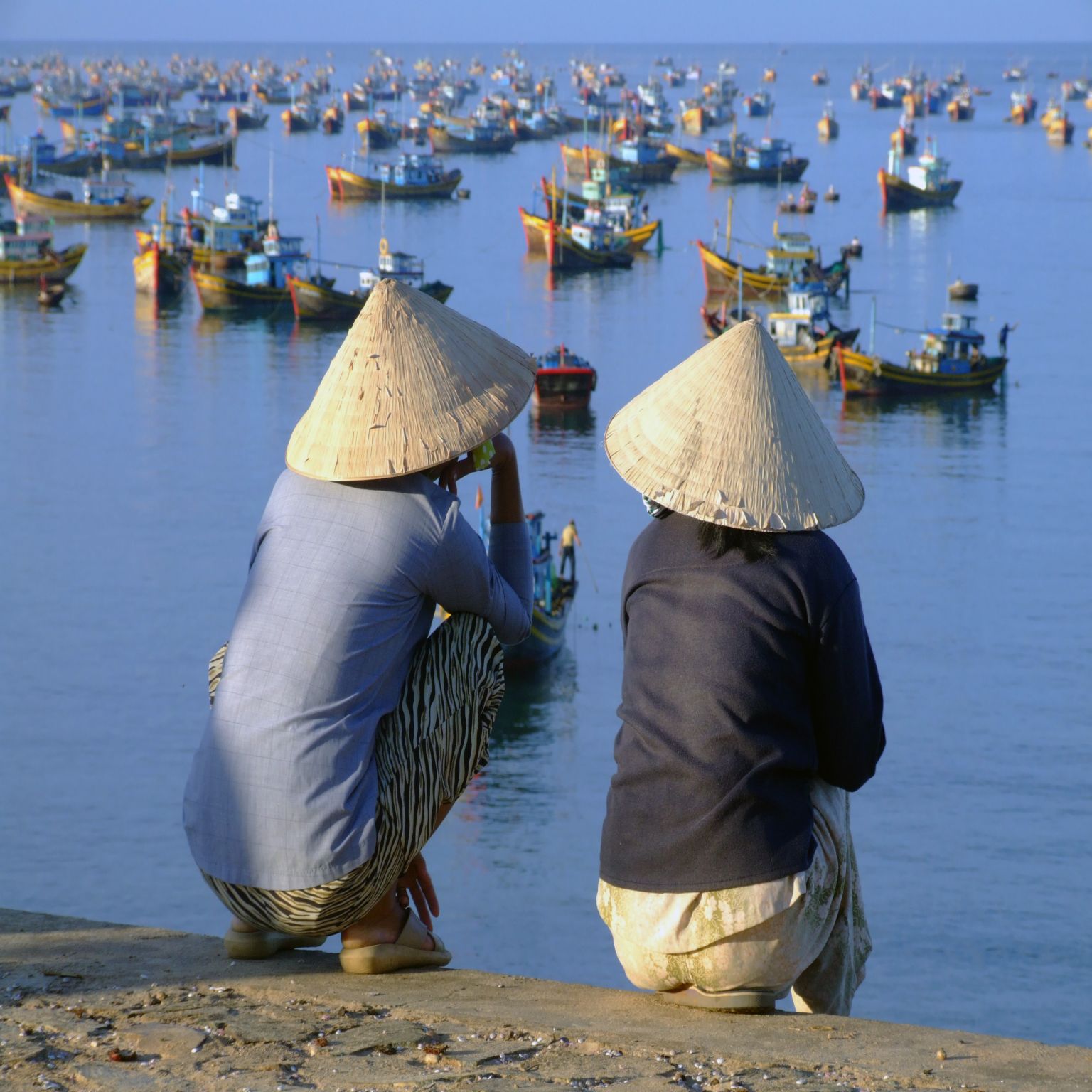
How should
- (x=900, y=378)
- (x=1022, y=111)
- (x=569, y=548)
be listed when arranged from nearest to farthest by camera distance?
(x=569, y=548)
(x=900, y=378)
(x=1022, y=111)

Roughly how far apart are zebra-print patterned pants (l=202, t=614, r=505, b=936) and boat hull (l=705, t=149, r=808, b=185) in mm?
59262

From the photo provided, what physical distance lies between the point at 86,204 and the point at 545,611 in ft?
117

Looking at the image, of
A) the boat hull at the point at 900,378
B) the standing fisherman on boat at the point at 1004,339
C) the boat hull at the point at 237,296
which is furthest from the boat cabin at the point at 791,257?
the boat hull at the point at 237,296

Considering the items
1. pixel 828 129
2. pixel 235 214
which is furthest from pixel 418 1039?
pixel 828 129

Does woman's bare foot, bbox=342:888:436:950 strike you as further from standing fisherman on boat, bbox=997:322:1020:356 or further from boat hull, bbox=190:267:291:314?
boat hull, bbox=190:267:291:314

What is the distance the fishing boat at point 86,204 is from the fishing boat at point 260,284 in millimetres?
12768

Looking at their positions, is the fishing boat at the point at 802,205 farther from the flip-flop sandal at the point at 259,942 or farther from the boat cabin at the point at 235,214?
the flip-flop sandal at the point at 259,942

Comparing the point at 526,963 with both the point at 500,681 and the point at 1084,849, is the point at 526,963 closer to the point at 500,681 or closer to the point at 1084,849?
the point at 1084,849

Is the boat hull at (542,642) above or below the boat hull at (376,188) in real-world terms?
below

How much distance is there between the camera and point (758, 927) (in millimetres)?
2127

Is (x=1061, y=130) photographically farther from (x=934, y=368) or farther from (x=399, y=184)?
(x=934, y=368)

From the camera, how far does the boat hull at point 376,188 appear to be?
179ft

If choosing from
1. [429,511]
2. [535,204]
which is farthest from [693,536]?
[535,204]

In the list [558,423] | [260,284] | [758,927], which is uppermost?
[758,927]
